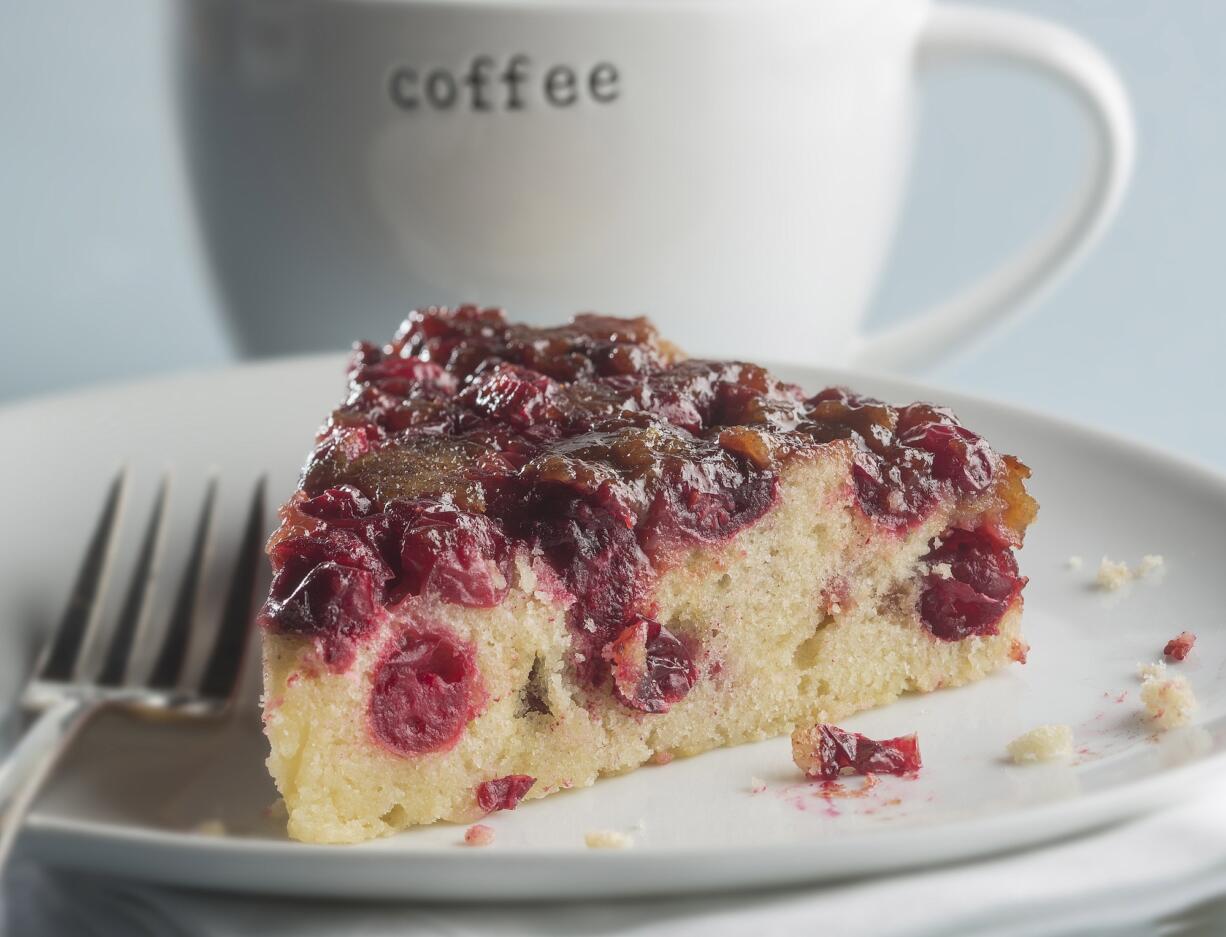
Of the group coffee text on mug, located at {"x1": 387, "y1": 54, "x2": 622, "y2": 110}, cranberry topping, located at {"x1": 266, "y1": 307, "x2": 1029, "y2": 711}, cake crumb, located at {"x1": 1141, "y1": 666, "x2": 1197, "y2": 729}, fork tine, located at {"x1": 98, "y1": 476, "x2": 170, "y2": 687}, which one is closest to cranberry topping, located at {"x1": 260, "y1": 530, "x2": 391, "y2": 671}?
cranberry topping, located at {"x1": 266, "y1": 307, "x2": 1029, "y2": 711}

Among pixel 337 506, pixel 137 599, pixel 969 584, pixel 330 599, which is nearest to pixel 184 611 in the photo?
pixel 137 599

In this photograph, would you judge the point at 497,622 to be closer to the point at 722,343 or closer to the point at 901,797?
the point at 901,797

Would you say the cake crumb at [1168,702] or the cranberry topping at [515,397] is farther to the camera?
the cranberry topping at [515,397]

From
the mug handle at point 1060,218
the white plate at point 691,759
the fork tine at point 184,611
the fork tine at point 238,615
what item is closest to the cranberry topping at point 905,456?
the white plate at point 691,759

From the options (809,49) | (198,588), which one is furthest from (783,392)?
(809,49)

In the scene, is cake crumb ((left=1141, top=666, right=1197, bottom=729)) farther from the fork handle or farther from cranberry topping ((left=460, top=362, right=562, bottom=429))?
the fork handle

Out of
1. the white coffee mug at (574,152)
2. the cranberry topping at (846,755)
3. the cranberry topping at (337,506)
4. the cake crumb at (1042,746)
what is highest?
the white coffee mug at (574,152)

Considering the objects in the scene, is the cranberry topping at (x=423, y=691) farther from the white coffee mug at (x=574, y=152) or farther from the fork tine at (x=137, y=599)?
the white coffee mug at (x=574, y=152)
